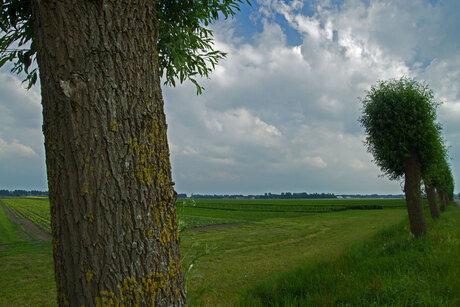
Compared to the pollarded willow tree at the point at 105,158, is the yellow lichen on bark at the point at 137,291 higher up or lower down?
lower down

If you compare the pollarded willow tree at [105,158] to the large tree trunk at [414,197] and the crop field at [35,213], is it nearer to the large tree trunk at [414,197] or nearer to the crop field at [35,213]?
the large tree trunk at [414,197]

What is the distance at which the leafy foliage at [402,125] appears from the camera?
36.9 ft

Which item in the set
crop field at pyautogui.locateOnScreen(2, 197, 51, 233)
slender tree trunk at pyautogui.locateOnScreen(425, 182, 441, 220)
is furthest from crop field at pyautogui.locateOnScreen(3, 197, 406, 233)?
slender tree trunk at pyautogui.locateOnScreen(425, 182, 441, 220)

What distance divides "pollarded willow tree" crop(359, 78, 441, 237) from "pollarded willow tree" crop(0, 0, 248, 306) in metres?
11.8

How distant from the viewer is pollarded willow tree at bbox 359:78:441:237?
36.5ft

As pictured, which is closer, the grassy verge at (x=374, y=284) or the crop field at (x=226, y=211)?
the grassy verge at (x=374, y=284)

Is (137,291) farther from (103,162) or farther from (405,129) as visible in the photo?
(405,129)

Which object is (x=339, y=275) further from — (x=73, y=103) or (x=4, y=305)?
(x=4, y=305)

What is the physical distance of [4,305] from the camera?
671 cm

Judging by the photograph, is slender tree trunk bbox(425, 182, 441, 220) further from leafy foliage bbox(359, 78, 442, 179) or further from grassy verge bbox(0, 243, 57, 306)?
grassy verge bbox(0, 243, 57, 306)

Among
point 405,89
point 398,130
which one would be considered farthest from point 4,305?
A: point 405,89

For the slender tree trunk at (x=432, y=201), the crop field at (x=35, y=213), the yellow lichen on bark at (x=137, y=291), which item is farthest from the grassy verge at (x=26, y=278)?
the slender tree trunk at (x=432, y=201)

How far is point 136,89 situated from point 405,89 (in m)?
13.5

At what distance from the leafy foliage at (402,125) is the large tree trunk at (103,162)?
469 inches
